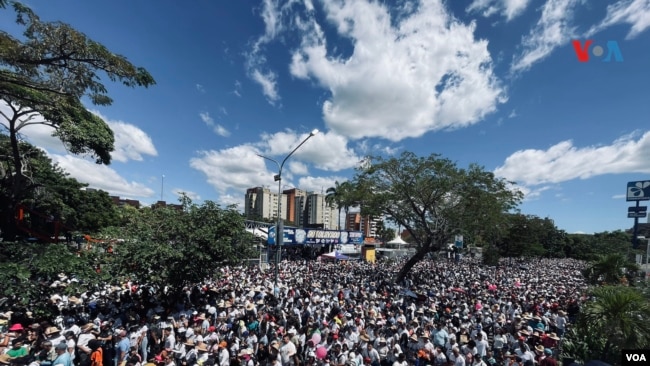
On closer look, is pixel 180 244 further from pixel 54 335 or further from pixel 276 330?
Answer: pixel 276 330

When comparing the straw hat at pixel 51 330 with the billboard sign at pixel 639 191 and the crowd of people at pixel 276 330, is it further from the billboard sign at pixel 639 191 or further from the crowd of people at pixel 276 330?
the billboard sign at pixel 639 191

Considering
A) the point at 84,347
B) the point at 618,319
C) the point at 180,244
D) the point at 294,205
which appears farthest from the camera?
the point at 294,205

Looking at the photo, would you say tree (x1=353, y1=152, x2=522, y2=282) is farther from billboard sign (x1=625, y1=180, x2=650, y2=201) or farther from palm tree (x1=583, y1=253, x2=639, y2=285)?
billboard sign (x1=625, y1=180, x2=650, y2=201)

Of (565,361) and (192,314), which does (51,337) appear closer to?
(192,314)

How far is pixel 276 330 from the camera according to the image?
1013 cm

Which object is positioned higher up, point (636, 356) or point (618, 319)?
point (618, 319)

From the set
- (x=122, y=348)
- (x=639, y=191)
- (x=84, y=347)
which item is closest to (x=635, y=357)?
(x=122, y=348)

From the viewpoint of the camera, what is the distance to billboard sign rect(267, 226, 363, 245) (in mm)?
32094

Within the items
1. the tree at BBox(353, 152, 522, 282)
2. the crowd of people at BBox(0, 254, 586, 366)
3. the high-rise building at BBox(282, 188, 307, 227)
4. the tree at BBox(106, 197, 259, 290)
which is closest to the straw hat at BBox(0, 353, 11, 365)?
the crowd of people at BBox(0, 254, 586, 366)

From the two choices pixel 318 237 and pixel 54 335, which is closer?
pixel 54 335

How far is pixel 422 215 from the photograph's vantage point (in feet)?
76.1

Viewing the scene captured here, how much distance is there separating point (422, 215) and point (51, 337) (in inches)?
825

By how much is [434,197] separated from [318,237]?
16.0m

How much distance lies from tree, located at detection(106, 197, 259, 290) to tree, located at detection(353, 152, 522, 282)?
480 inches
